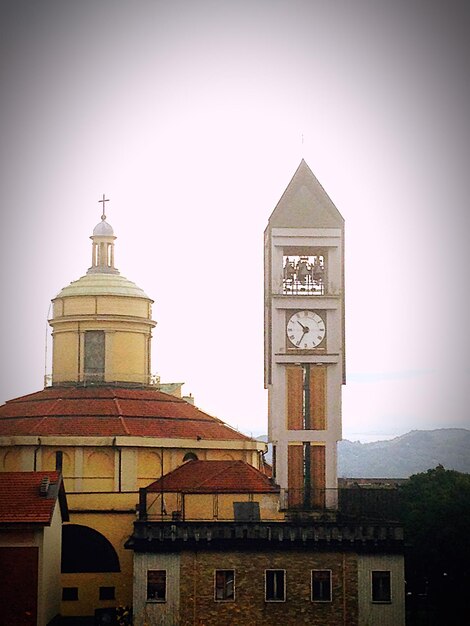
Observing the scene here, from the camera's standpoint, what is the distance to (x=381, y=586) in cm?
5844

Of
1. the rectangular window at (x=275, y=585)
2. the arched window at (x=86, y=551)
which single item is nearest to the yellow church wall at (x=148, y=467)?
the arched window at (x=86, y=551)

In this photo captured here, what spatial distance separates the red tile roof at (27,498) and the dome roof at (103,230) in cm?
2711

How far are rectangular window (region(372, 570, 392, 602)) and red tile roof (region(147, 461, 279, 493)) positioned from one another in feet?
30.5

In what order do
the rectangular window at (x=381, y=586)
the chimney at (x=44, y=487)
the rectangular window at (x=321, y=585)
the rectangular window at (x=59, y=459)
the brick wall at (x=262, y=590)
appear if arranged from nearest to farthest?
the chimney at (x=44, y=487), the brick wall at (x=262, y=590), the rectangular window at (x=321, y=585), the rectangular window at (x=381, y=586), the rectangular window at (x=59, y=459)

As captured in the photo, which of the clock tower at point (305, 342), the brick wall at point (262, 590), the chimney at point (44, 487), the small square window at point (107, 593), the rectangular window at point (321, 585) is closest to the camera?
the chimney at point (44, 487)

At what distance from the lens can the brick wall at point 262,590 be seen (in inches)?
2264

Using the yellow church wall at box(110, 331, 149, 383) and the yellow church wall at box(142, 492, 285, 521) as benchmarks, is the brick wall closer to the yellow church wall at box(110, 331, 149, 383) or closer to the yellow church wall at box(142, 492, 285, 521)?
the yellow church wall at box(142, 492, 285, 521)

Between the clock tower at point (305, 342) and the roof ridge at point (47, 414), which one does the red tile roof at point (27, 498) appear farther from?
the clock tower at point (305, 342)

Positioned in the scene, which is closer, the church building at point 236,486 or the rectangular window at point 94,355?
the church building at point 236,486

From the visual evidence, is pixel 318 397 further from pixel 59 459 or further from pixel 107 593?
pixel 107 593

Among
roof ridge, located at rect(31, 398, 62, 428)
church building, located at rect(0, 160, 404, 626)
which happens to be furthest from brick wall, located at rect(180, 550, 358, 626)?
roof ridge, located at rect(31, 398, 62, 428)

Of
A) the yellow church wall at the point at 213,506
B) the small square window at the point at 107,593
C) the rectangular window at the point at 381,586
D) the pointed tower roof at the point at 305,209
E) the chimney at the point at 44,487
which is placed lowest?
the small square window at the point at 107,593

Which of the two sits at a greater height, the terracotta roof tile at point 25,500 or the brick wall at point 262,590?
the terracotta roof tile at point 25,500

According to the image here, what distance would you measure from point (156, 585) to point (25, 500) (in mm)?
7397
